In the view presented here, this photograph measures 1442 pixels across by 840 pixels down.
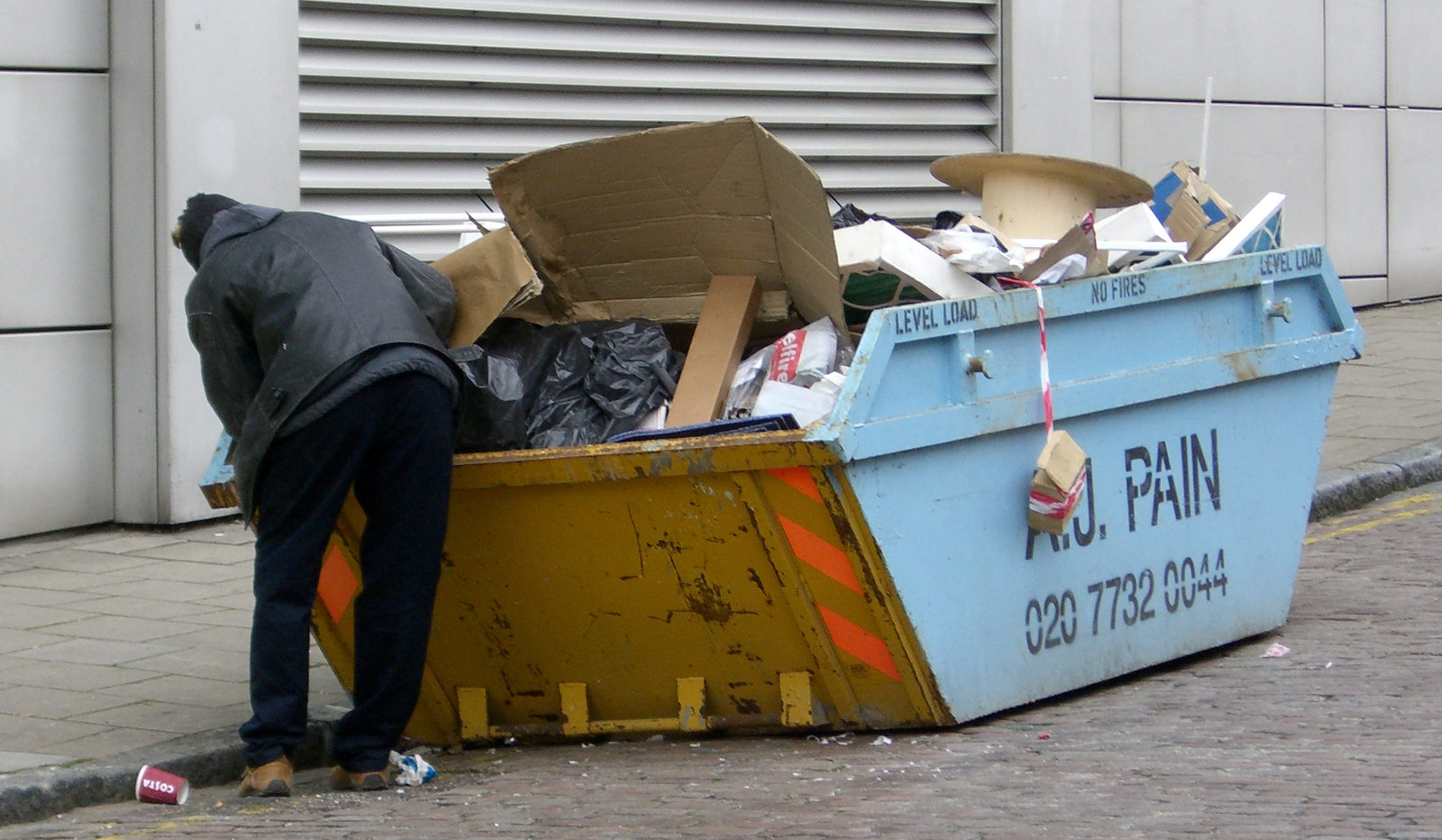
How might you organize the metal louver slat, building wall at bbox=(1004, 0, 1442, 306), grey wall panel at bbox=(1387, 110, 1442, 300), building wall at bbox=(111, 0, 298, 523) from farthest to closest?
grey wall panel at bbox=(1387, 110, 1442, 300), building wall at bbox=(1004, 0, 1442, 306), the metal louver slat, building wall at bbox=(111, 0, 298, 523)

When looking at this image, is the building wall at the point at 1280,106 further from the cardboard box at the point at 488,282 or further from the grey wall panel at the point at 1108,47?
the cardboard box at the point at 488,282

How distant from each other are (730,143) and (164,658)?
2.50 m

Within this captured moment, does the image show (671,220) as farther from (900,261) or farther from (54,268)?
(54,268)

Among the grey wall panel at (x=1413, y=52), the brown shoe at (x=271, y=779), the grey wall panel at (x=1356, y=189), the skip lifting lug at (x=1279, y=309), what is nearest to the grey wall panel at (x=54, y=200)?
the brown shoe at (x=271, y=779)

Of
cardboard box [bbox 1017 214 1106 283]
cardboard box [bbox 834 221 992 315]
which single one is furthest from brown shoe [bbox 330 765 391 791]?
cardboard box [bbox 1017 214 1106 283]

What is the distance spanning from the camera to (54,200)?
23.9 feet

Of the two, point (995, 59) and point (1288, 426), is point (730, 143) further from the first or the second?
point (995, 59)

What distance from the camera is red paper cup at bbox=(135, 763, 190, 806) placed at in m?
4.41

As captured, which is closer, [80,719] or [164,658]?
[80,719]

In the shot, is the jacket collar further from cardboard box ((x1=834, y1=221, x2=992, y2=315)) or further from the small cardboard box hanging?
the small cardboard box hanging

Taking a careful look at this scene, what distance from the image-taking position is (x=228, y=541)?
7.39 meters

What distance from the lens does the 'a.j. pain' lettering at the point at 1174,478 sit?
5.03m

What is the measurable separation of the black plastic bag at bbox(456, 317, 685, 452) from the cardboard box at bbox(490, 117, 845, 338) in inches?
7.1

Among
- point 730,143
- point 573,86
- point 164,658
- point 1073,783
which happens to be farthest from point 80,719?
point 573,86
